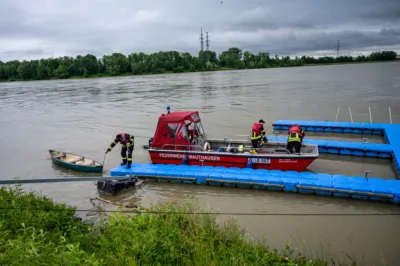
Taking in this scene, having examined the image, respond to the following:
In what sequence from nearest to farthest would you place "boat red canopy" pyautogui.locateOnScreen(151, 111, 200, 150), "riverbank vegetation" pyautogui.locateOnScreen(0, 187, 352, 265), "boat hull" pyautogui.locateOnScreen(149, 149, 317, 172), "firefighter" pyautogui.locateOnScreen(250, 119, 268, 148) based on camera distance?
"riverbank vegetation" pyautogui.locateOnScreen(0, 187, 352, 265), "boat hull" pyautogui.locateOnScreen(149, 149, 317, 172), "firefighter" pyautogui.locateOnScreen(250, 119, 268, 148), "boat red canopy" pyautogui.locateOnScreen(151, 111, 200, 150)

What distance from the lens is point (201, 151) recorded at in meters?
12.8

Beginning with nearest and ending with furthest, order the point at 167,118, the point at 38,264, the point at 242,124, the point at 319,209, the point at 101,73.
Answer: the point at 38,264
the point at 319,209
the point at 167,118
the point at 242,124
the point at 101,73

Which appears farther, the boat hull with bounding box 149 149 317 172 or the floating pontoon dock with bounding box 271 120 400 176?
the floating pontoon dock with bounding box 271 120 400 176

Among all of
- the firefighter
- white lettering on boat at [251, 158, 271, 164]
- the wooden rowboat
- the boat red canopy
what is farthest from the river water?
the firefighter

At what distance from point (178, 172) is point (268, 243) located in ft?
17.3

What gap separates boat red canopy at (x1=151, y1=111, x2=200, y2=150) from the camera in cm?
1288

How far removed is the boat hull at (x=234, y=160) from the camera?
1167 cm

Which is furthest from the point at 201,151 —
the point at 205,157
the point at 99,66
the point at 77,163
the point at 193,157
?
the point at 99,66

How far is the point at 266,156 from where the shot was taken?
468 inches

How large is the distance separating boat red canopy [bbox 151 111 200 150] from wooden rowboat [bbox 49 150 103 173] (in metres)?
3.12

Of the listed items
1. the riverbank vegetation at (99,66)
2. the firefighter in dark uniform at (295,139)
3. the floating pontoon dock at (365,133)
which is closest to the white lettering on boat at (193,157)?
the firefighter in dark uniform at (295,139)

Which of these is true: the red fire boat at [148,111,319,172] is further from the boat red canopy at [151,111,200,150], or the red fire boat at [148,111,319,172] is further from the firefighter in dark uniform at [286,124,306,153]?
the firefighter in dark uniform at [286,124,306,153]

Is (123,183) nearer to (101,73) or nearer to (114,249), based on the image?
(114,249)

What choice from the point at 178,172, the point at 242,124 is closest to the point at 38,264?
the point at 178,172
